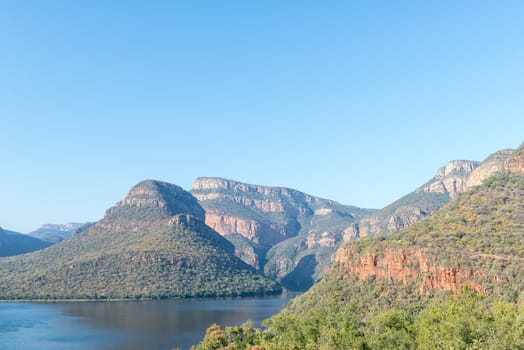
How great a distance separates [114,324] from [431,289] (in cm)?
9510

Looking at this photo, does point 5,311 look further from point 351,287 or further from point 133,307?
point 351,287

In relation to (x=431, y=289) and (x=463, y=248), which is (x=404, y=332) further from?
(x=463, y=248)

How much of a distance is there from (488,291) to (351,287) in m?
33.8

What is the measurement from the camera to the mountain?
68.5m

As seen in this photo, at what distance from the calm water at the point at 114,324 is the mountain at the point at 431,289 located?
108 feet

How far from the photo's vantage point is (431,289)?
346 feet

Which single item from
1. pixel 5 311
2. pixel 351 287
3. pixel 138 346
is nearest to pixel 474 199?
pixel 351 287

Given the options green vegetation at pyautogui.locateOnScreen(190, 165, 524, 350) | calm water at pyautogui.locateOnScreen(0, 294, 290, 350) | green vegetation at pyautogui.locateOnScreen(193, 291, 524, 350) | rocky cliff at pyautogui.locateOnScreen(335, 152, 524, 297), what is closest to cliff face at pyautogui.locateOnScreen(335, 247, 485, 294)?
rocky cliff at pyautogui.locateOnScreen(335, 152, 524, 297)

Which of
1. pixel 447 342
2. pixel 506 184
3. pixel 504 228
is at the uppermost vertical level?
pixel 506 184

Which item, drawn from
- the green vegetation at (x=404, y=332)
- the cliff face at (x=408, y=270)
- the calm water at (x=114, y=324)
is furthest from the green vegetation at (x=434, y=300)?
the calm water at (x=114, y=324)

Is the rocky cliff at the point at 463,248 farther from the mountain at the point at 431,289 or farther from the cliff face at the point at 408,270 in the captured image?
the mountain at the point at 431,289

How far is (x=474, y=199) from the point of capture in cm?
13375

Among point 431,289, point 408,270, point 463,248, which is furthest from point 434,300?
point 463,248

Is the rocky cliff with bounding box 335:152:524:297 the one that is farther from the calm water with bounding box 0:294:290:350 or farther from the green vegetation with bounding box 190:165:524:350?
the calm water with bounding box 0:294:290:350
